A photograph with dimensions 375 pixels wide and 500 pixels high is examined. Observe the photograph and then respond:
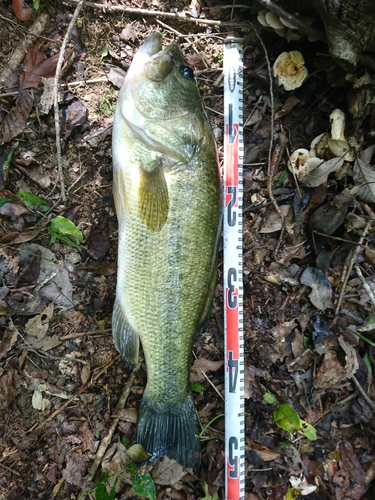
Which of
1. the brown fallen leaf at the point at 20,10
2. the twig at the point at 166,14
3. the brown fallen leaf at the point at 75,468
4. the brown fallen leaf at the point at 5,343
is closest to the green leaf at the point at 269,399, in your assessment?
the brown fallen leaf at the point at 75,468

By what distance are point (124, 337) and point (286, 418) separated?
4.43 ft

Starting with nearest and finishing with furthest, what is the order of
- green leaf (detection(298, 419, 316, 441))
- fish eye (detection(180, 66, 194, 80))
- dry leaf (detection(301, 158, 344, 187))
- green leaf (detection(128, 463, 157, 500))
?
fish eye (detection(180, 66, 194, 80))
green leaf (detection(128, 463, 157, 500))
green leaf (detection(298, 419, 316, 441))
dry leaf (detection(301, 158, 344, 187))

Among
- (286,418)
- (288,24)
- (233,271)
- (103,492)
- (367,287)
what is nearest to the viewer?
(103,492)

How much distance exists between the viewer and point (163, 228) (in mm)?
2441

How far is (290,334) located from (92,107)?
92.5 inches

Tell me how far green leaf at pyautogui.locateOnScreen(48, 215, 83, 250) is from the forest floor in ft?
0.03

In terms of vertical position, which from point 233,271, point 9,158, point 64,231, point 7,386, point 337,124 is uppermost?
point 337,124

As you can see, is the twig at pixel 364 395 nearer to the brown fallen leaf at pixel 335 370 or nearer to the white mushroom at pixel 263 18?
the brown fallen leaf at pixel 335 370

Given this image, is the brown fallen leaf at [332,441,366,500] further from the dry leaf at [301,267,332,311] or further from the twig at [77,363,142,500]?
the twig at [77,363,142,500]

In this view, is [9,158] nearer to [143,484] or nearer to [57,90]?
[57,90]

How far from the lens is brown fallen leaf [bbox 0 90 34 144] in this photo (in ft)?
9.20

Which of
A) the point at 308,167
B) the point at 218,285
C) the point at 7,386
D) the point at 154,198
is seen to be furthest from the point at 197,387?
the point at 308,167

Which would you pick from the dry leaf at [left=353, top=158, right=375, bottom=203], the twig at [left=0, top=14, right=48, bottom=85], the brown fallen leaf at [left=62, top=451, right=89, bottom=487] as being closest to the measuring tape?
the dry leaf at [left=353, top=158, right=375, bottom=203]

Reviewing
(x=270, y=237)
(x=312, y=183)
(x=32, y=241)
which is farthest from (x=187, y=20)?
(x=32, y=241)
